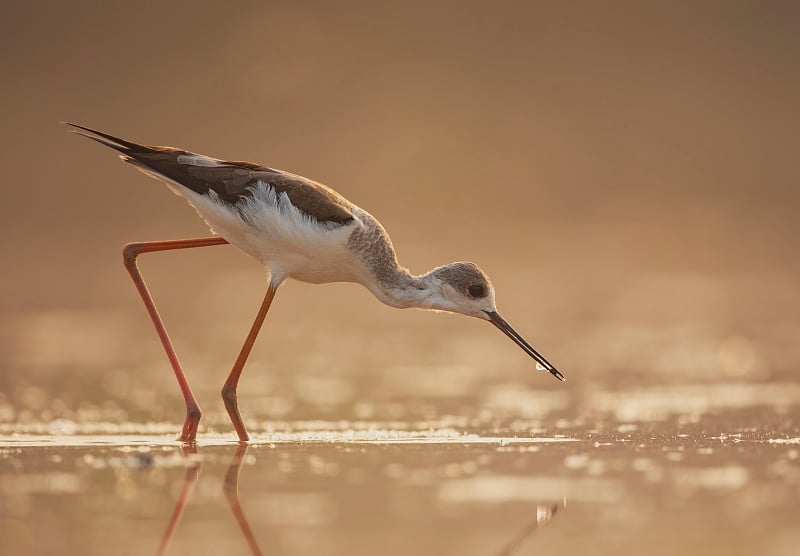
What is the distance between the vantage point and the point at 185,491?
22.7 ft

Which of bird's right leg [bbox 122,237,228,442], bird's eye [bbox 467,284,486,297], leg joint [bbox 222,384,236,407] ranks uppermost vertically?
bird's eye [bbox 467,284,486,297]

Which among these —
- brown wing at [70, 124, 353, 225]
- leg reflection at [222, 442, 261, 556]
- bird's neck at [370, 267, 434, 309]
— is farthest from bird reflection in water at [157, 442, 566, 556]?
bird's neck at [370, 267, 434, 309]

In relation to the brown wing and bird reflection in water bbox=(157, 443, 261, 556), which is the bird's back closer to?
the brown wing

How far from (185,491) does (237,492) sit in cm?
25

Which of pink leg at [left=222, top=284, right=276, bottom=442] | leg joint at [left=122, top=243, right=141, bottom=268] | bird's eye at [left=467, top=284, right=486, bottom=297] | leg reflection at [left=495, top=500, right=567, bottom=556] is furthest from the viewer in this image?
leg joint at [left=122, top=243, right=141, bottom=268]

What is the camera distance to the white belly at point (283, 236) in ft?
31.6

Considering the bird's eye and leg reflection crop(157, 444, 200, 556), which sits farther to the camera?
the bird's eye

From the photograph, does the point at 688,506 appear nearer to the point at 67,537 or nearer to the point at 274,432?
the point at 67,537

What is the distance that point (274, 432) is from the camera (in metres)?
9.90

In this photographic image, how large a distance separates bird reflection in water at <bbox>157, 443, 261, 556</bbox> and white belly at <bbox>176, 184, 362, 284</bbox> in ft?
4.94

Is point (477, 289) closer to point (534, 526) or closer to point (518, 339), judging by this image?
point (518, 339)

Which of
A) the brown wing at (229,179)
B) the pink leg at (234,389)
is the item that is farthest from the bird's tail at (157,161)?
the pink leg at (234,389)

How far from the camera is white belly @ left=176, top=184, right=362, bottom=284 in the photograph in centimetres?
962

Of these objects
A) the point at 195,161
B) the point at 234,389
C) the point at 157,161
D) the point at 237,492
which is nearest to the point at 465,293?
the point at 234,389
